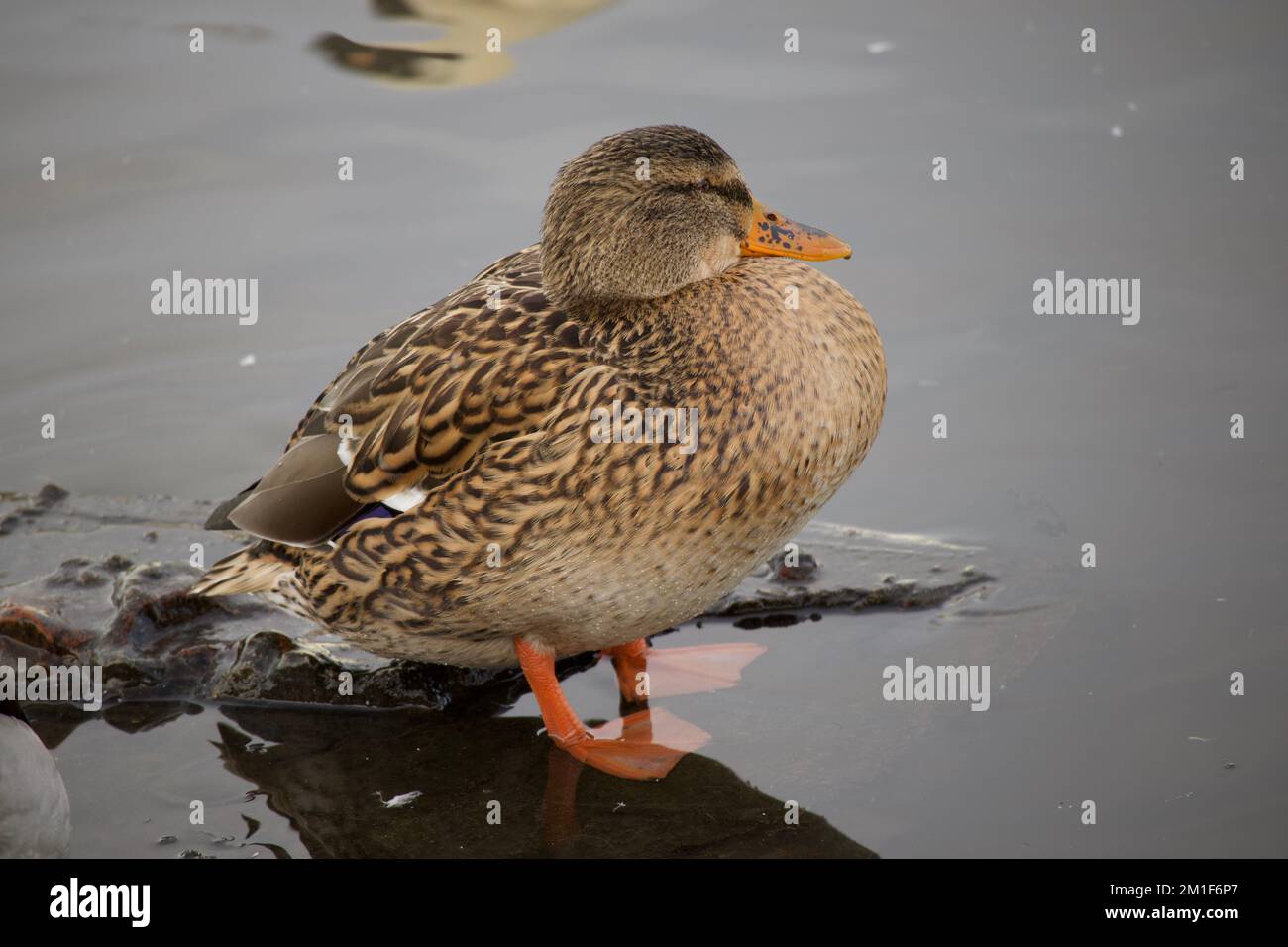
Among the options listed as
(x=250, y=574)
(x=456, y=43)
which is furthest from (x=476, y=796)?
(x=456, y=43)

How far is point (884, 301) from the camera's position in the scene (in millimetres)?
6766

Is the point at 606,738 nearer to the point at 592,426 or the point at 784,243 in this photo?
the point at 592,426

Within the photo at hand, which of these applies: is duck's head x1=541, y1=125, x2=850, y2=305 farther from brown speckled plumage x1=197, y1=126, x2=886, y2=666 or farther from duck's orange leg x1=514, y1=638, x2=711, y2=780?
duck's orange leg x1=514, y1=638, x2=711, y2=780

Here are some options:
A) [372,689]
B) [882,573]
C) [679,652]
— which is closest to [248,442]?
[372,689]

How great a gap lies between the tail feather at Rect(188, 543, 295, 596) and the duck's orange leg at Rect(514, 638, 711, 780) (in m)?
0.79

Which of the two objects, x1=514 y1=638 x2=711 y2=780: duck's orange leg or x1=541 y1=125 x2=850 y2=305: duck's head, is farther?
x1=514 y1=638 x2=711 y2=780: duck's orange leg

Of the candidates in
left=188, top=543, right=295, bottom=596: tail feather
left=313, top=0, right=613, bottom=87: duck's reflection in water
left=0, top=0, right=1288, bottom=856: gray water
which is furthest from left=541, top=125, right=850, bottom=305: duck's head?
left=313, top=0, right=613, bottom=87: duck's reflection in water

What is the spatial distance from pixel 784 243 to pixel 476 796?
184 centimetres

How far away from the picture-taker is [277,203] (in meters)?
7.73

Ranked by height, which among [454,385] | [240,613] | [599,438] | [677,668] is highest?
[454,385]

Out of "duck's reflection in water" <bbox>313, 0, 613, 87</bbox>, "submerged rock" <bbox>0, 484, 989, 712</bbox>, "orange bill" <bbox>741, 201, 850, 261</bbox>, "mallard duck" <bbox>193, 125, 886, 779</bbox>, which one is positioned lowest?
"submerged rock" <bbox>0, 484, 989, 712</bbox>

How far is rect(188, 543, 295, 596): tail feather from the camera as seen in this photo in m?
4.79

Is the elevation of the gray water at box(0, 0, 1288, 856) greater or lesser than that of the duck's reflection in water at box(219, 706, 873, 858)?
greater

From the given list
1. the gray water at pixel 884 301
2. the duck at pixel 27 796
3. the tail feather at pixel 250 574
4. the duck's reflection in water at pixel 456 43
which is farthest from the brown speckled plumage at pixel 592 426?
the duck's reflection in water at pixel 456 43
